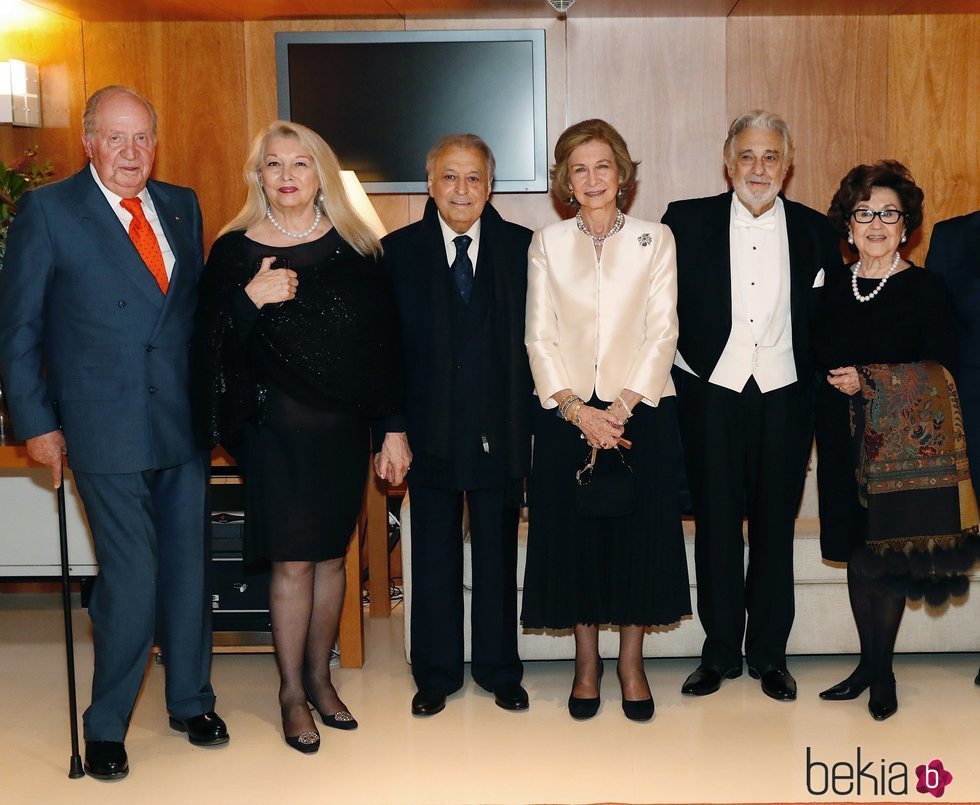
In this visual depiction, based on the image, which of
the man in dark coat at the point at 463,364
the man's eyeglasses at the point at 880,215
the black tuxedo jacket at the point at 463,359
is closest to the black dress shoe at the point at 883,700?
the man in dark coat at the point at 463,364

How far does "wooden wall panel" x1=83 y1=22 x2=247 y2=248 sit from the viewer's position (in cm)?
478

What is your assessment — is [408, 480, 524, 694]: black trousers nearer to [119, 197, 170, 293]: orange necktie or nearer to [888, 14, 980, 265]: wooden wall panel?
[119, 197, 170, 293]: orange necktie

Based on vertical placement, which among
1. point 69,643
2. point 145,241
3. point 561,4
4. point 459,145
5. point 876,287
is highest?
point 561,4

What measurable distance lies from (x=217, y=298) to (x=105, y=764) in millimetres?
1328

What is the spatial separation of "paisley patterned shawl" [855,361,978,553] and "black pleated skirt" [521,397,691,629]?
0.57 m

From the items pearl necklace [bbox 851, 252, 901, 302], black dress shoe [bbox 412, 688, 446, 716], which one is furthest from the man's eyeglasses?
black dress shoe [bbox 412, 688, 446, 716]

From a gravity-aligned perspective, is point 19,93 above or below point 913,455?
above

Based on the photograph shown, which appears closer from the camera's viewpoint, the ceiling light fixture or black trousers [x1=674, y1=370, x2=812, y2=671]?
black trousers [x1=674, y1=370, x2=812, y2=671]

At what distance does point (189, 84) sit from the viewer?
4.81 meters

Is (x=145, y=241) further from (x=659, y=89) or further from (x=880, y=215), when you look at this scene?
(x=659, y=89)

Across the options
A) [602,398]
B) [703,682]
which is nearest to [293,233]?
[602,398]

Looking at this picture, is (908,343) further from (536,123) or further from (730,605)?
(536,123)

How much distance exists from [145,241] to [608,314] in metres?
1.33

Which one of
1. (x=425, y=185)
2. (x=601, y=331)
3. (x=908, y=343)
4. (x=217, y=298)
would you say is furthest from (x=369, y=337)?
(x=425, y=185)
